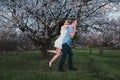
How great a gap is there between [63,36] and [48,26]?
1159 centimetres

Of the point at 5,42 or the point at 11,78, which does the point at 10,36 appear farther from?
the point at 11,78

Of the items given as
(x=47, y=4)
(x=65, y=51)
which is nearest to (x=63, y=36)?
(x=65, y=51)

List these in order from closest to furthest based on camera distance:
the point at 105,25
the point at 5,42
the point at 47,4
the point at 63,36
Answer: the point at 63,36, the point at 47,4, the point at 105,25, the point at 5,42

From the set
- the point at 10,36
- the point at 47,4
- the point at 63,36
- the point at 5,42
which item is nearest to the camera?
the point at 63,36

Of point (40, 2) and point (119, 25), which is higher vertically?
point (40, 2)

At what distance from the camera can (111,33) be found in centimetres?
2694

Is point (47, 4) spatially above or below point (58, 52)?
above

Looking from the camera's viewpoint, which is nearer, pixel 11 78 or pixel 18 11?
pixel 11 78

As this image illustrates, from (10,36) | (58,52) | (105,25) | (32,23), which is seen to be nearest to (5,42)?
(10,36)

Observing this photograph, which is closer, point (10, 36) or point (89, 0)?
point (89, 0)

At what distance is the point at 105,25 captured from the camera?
2666 centimetres

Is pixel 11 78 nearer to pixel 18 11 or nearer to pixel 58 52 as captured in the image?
pixel 58 52

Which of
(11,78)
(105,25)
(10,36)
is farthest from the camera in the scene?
(10,36)

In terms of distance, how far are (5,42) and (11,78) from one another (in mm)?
23840
